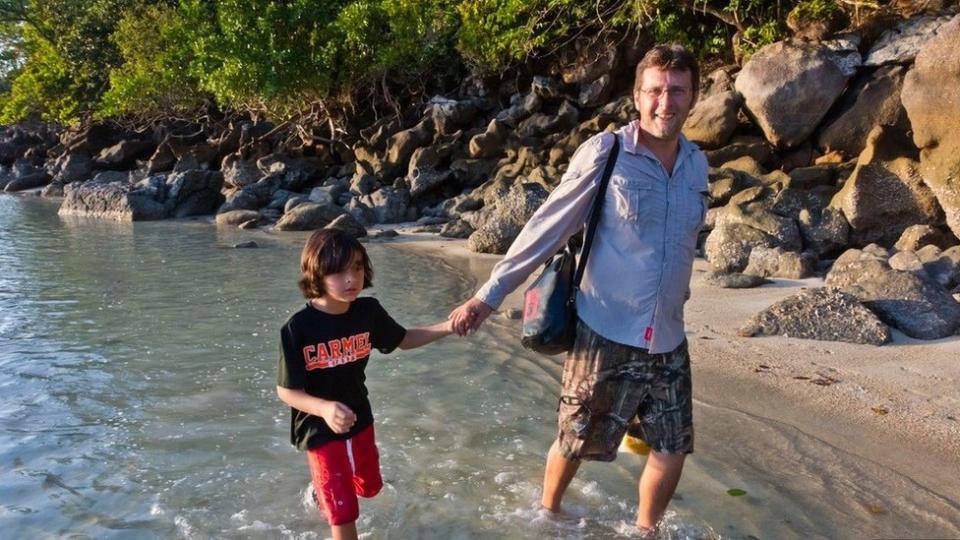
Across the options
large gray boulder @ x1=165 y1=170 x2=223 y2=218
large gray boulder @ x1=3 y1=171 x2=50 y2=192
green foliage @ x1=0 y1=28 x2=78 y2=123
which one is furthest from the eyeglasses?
large gray boulder @ x1=3 y1=171 x2=50 y2=192

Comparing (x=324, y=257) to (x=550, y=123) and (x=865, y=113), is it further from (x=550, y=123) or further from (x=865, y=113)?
(x=550, y=123)

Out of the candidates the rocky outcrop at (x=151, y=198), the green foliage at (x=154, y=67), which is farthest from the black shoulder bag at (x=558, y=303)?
the green foliage at (x=154, y=67)

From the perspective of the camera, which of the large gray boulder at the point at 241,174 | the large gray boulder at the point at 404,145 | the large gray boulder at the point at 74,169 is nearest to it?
the large gray boulder at the point at 404,145

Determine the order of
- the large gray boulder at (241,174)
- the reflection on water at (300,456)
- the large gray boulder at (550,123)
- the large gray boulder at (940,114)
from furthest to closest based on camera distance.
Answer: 1. the large gray boulder at (241,174)
2. the large gray boulder at (550,123)
3. the large gray boulder at (940,114)
4. the reflection on water at (300,456)

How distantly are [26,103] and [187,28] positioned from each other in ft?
44.9

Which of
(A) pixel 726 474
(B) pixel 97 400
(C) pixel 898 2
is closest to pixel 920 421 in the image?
(A) pixel 726 474

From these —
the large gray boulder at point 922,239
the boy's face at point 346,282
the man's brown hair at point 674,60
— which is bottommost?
the large gray boulder at point 922,239

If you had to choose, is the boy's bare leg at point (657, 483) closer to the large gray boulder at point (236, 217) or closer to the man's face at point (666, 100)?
the man's face at point (666, 100)

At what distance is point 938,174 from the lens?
9.21m

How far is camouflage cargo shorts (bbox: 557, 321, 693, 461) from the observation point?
2871 millimetres

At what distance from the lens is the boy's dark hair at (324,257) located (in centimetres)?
274

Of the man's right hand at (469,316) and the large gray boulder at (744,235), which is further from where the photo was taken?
the large gray boulder at (744,235)

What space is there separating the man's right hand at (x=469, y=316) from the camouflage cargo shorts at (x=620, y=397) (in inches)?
14.4

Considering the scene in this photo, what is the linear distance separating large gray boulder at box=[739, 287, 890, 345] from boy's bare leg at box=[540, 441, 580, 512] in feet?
10.8
